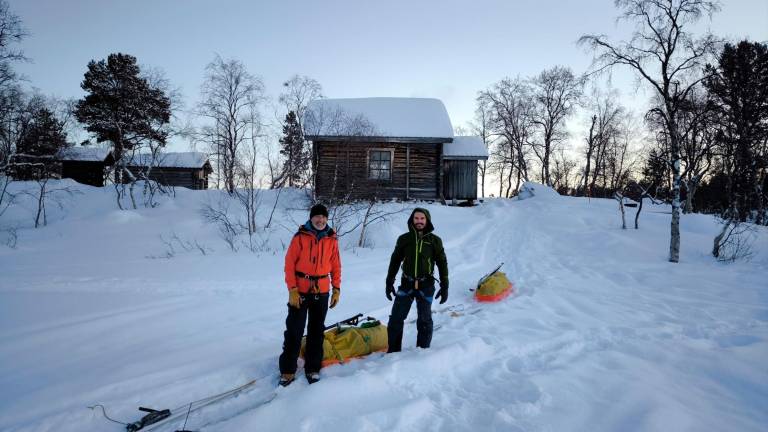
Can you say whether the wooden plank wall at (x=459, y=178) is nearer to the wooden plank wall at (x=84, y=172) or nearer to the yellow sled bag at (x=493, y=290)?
the yellow sled bag at (x=493, y=290)

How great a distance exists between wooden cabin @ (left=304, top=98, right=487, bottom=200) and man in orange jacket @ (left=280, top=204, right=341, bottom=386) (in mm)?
12918

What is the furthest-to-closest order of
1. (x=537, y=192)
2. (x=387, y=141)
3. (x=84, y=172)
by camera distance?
(x=84, y=172) → (x=537, y=192) → (x=387, y=141)

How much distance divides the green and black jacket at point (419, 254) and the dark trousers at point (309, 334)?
0.97 m

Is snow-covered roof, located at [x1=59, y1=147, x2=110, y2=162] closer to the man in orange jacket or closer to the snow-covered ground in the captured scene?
the snow-covered ground

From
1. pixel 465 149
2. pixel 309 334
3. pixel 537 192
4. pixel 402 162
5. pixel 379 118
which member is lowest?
pixel 309 334

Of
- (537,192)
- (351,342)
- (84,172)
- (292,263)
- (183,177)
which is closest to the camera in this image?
(292,263)

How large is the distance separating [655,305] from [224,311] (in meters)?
7.79

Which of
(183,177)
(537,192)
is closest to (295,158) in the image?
(537,192)

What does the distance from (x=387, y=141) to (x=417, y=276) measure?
1500cm

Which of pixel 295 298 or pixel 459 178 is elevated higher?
pixel 459 178

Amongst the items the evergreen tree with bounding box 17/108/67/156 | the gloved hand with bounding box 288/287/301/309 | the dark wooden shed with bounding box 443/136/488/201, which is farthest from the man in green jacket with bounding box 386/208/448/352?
the evergreen tree with bounding box 17/108/67/156

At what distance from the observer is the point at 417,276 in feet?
14.0

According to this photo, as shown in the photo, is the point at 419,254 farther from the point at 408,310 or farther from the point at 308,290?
the point at 308,290

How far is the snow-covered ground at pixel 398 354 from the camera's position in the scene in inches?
119
